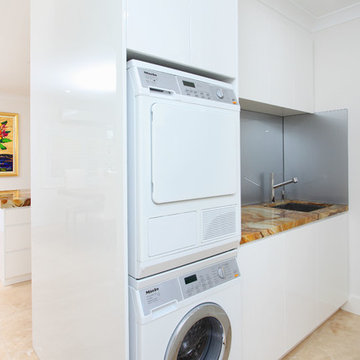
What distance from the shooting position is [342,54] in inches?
108

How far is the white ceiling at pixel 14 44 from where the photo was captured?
8.20 feet

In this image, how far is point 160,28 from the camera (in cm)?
121

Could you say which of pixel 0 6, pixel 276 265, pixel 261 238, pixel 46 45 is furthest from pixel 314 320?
pixel 0 6

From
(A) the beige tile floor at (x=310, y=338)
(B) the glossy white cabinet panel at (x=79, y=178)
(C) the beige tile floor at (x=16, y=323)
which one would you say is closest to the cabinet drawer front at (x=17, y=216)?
(C) the beige tile floor at (x=16, y=323)

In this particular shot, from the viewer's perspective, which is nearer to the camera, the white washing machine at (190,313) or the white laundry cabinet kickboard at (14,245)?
the white washing machine at (190,313)

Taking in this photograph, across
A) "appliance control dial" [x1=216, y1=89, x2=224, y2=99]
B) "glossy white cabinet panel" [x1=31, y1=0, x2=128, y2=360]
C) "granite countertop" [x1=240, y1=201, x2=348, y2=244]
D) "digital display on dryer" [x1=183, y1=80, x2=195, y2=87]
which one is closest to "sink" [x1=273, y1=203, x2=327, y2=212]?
"granite countertop" [x1=240, y1=201, x2=348, y2=244]

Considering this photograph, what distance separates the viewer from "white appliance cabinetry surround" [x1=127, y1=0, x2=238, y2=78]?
1.15 m

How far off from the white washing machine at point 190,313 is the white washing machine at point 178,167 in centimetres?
7

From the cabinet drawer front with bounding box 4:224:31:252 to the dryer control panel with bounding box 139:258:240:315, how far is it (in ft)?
9.66

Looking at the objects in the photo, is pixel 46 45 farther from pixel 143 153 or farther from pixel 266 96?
pixel 266 96

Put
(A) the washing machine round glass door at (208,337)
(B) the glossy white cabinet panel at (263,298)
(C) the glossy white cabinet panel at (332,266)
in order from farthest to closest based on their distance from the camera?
(C) the glossy white cabinet panel at (332,266) < (B) the glossy white cabinet panel at (263,298) < (A) the washing machine round glass door at (208,337)

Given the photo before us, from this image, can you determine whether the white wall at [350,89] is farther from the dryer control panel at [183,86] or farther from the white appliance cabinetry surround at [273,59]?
the dryer control panel at [183,86]

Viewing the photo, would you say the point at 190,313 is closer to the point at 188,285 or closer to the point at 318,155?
the point at 188,285

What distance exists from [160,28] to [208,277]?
1.11m
